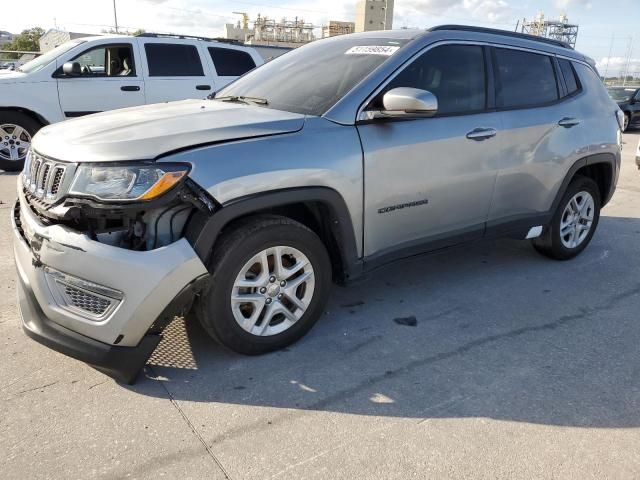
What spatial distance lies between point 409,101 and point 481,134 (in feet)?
2.96

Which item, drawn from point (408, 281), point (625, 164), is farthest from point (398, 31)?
point (625, 164)

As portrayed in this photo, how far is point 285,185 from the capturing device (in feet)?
9.57

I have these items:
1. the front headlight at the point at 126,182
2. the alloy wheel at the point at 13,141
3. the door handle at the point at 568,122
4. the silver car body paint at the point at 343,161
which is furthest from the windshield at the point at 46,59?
the door handle at the point at 568,122

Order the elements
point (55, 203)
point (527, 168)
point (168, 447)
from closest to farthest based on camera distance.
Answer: point (168, 447) → point (55, 203) → point (527, 168)

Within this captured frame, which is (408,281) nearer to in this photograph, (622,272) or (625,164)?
(622,272)

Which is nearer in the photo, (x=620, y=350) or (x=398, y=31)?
(x=620, y=350)

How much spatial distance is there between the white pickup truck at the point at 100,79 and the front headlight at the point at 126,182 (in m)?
6.31

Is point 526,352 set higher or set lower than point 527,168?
lower

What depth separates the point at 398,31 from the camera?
3885mm

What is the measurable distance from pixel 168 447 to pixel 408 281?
8.01ft

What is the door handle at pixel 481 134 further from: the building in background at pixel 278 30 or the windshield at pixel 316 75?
the building in background at pixel 278 30

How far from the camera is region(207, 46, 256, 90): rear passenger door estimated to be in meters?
9.38

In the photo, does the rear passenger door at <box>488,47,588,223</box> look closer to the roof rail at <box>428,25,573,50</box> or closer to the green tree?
the roof rail at <box>428,25,573,50</box>

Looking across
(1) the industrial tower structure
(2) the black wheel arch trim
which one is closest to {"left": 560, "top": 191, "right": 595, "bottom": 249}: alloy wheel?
(2) the black wheel arch trim
